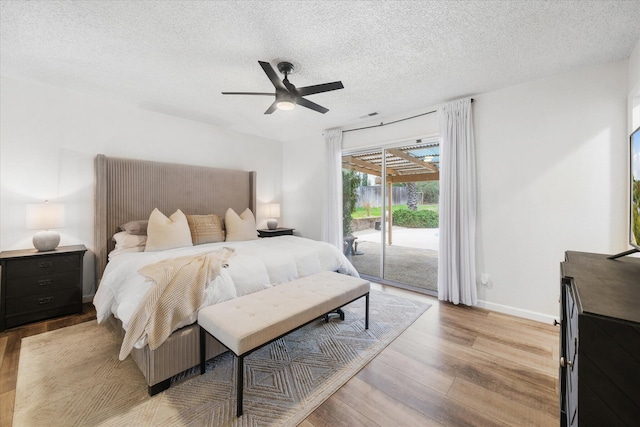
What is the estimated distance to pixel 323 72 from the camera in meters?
2.61

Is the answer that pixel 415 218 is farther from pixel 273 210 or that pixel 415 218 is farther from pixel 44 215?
pixel 44 215

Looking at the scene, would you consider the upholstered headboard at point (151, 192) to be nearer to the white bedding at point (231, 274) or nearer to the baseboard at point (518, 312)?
the white bedding at point (231, 274)

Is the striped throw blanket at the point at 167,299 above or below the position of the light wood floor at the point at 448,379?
above

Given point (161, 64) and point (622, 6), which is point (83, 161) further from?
point (622, 6)

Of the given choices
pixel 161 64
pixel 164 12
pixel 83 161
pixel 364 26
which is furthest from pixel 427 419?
pixel 83 161

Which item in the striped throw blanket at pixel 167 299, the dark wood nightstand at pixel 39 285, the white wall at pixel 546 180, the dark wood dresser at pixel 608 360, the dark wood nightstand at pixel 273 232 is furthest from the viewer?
the dark wood nightstand at pixel 273 232

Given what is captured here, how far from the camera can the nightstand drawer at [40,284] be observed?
2533mm

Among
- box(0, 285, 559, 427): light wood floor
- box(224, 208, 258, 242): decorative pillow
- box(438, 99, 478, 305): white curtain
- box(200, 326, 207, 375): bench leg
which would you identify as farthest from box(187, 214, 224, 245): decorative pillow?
box(438, 99, 478, 305): white curtain

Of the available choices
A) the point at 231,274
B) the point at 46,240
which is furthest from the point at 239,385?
the point at 46,240

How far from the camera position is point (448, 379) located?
1.87 metres

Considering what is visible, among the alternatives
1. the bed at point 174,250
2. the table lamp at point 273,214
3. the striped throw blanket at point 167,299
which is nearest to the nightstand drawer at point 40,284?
the bed at point 174,250

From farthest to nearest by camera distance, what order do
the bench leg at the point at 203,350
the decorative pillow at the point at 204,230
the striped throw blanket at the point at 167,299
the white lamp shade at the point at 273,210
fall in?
the white lamp shade at the point at 273,210
the decorative pillow at the point at 204,230
the bench leg at the point at 203,350
the striped throw blanket at the point at 167,299

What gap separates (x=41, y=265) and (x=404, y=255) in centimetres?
497

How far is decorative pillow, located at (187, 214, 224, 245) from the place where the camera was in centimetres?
343
